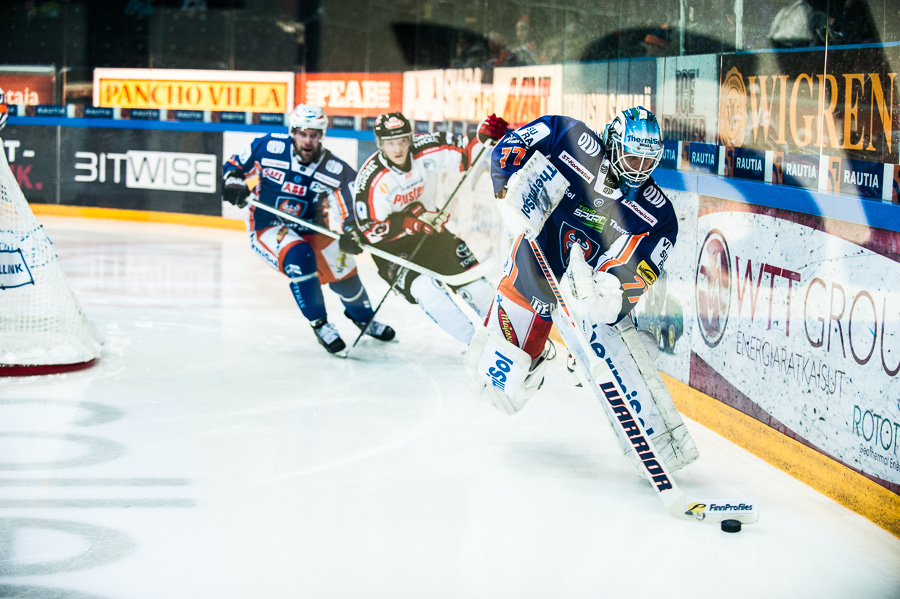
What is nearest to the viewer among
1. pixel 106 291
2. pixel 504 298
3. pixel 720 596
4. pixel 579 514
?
pixel 720 596

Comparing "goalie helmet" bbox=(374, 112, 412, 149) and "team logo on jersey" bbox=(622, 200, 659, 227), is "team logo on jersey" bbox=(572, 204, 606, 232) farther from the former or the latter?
"goalie helmet" bbox=(374, 112, 412, 149)

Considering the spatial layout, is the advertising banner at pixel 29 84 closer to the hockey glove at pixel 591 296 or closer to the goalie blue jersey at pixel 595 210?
Result: the goalie blue jersey at pixel 595 210

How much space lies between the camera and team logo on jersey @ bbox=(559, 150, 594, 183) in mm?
3719

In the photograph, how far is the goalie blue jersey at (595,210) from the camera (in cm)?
350

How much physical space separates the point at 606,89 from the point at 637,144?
7.80 ft

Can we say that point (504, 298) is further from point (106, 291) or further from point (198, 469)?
point (106, 291)

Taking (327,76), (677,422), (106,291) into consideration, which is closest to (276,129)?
(327,76)

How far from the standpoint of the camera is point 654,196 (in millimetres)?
3580

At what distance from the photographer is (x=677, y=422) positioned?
3592mm

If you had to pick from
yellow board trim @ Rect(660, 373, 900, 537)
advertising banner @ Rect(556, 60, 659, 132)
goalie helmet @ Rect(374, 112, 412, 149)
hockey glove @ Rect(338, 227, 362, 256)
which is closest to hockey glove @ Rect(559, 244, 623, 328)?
yellow board trim @ Rect(660, 373, 900, 537)

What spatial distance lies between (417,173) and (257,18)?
834 centimetres

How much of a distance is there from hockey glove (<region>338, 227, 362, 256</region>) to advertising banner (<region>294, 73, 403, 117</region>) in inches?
222

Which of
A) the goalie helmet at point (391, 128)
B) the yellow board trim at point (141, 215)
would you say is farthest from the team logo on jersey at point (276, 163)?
the yellow board trim at point (141, 215)

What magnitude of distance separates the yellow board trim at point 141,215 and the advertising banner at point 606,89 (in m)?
5.05
